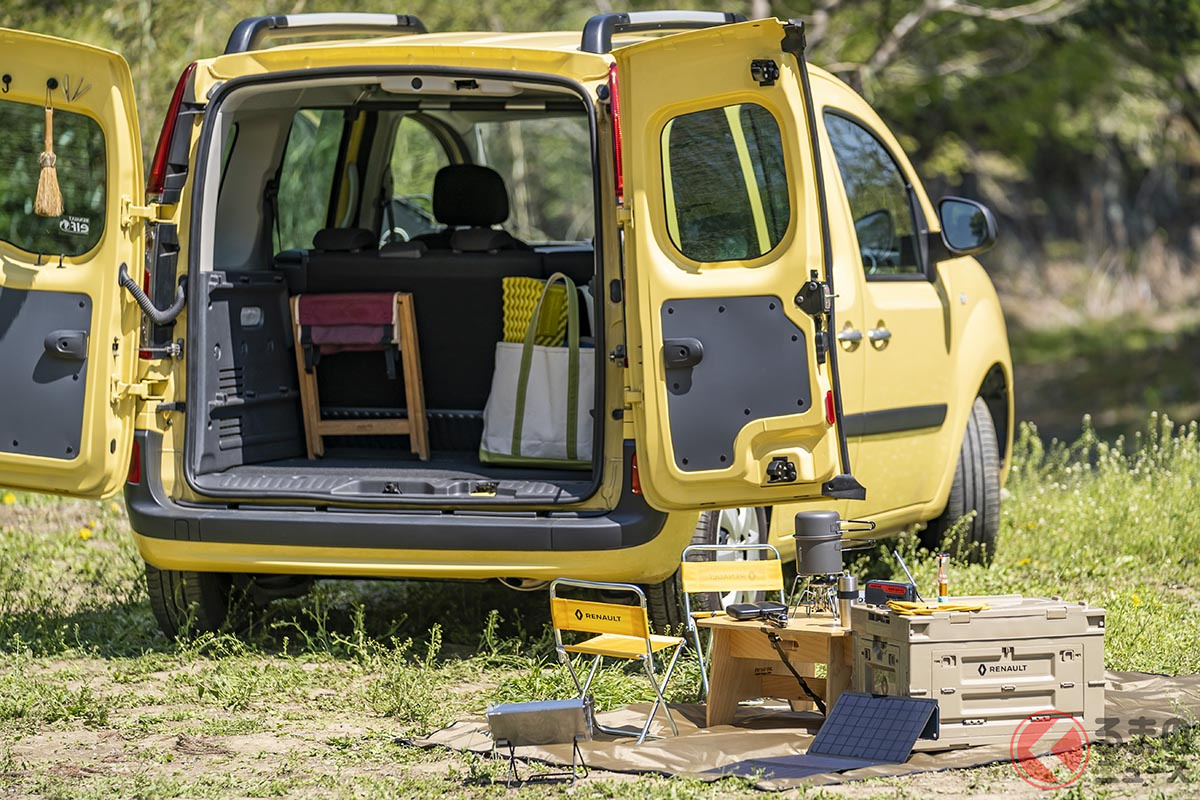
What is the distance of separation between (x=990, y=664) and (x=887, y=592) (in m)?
0.36

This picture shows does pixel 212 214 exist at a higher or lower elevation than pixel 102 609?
higher

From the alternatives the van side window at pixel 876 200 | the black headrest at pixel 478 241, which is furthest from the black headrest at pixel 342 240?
the van side window at pixel 876 200

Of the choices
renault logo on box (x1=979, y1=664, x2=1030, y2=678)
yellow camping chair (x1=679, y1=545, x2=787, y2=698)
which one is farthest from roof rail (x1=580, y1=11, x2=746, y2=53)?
renault logo on box (x1=979, y1=664, x2=1030, y2=678)

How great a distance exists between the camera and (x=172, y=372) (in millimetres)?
5793

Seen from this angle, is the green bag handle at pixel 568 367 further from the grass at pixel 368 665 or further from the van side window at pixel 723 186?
the van side window at pixel 723 186

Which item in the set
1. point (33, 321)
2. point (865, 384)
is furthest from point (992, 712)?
point (33, 321)

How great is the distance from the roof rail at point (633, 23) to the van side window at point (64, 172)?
1675mm

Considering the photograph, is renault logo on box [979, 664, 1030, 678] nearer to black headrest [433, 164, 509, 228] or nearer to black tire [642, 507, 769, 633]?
black tire [642, 507, 769, 633]

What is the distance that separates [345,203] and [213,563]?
8.21 feet

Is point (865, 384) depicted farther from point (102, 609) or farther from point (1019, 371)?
point (1019, 371)

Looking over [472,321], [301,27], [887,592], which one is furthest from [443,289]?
[887,592]

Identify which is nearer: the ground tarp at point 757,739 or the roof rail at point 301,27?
the ground tarp at point 757,739

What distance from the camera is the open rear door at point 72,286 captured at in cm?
558

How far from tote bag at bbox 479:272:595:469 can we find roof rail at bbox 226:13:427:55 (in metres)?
1.28
